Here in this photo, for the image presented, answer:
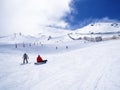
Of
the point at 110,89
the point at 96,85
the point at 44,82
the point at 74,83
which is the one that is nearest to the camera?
the point at 110,89

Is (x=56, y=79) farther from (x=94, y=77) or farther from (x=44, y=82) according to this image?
(x=94, y=77)

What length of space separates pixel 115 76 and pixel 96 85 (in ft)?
7.65

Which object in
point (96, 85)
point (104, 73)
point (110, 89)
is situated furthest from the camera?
point (104, 73)

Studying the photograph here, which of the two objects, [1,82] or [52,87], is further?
[1,82]

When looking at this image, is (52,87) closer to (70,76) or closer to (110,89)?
(70,76)

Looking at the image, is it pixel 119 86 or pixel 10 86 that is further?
pixel 10 86

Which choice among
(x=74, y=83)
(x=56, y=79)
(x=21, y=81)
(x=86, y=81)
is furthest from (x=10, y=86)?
(x=86, y=81)

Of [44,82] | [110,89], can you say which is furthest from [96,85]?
[44,82]

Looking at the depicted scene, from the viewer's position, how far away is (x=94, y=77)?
12.2 m

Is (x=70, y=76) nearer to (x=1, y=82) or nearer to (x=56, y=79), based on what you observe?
(x=56, y=79)

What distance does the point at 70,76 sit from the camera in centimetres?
1323

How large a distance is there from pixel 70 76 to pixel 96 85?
3.04 metres

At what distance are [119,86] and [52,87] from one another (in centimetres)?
404

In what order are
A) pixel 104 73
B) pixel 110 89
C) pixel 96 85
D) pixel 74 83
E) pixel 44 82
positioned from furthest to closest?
pixel 104 73 → pixel 44 82 → pixel 74 83 → pixel 96 85 → pixel 110 89
